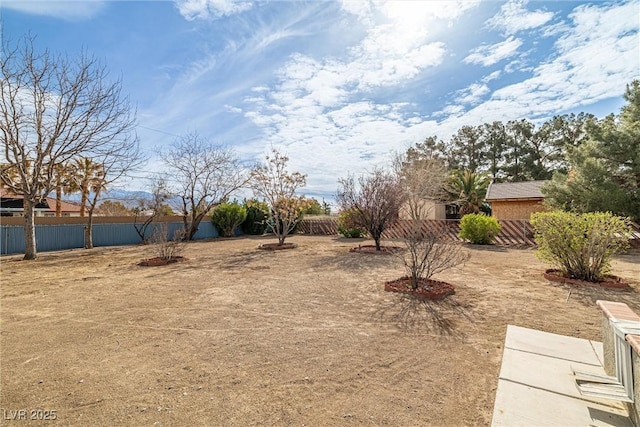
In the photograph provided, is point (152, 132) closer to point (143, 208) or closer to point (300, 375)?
point (143, 208)

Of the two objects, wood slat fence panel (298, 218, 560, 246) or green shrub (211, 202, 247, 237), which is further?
green shrub (211, 202, 247, 237)

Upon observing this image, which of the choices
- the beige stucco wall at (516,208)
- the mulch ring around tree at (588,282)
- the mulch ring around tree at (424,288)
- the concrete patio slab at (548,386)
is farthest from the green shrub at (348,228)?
the concrete patio slab at (548,386)

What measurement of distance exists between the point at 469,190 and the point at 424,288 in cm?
1670

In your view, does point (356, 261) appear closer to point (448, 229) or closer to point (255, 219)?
point (448, 229)

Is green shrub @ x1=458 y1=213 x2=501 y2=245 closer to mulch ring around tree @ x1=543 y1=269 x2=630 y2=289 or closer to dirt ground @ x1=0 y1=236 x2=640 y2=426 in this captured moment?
dirt ground @ x1=0 y1=236 x2=640 y2=426

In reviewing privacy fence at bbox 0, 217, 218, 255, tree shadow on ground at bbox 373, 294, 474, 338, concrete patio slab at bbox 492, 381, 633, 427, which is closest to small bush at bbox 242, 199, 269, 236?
privacy fence at bbox 0, 217, 218, 255

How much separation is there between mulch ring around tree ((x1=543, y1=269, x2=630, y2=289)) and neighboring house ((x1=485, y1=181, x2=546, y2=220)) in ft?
35.8

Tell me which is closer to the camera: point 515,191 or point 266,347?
point 266,347

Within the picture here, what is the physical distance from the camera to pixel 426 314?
13.5 ft

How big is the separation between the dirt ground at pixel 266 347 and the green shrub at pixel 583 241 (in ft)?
1.95

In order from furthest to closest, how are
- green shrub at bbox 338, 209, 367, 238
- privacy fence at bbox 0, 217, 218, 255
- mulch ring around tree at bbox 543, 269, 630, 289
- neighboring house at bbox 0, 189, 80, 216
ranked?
neighboring house at bbox 0, 189, 80, 216, green shrub at bbox 338, 209, 367, 238, privacy fence at bbox 0, 217, 218, 255, mulch ring around tree at bbox 543, 269, 630, 289

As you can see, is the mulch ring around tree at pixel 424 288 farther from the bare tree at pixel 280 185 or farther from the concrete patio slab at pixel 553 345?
the bare tree at pixel 280 185

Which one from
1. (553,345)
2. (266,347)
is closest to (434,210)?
(553,345)

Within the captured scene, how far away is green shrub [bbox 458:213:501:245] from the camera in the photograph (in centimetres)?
1239
